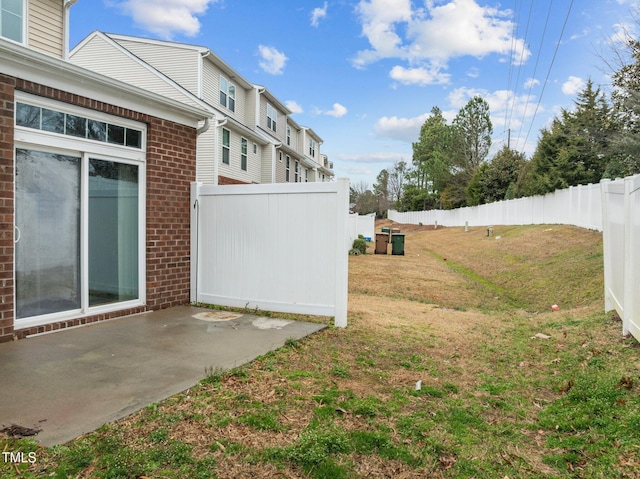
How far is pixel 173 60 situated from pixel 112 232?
14.3 metres

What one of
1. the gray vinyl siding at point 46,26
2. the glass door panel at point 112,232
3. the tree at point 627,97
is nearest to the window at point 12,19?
the gray vinyl siding at point 46,26

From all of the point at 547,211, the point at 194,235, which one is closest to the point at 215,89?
the point at 194,235

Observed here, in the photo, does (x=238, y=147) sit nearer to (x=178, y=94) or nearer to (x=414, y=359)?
(x=178, y=94)

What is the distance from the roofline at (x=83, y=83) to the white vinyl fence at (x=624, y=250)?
5.81 meters

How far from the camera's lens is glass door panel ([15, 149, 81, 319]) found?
15.4ft

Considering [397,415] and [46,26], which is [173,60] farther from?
[397,415]

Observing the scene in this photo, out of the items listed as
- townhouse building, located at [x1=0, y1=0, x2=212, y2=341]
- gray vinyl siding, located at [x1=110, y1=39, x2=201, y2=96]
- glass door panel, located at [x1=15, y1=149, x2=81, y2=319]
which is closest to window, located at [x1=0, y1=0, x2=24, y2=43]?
townhouse building, located at [x1=0, y1=0, x2=212, y2=341]

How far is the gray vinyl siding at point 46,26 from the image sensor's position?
8680 millimetres

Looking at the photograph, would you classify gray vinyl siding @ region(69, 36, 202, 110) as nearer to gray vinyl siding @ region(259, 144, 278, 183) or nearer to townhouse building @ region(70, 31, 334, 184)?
townhouse building @ region(70, 31, 334, 184)

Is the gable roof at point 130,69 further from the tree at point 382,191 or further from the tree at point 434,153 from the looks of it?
the tree at point 382,191

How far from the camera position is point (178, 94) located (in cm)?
1700

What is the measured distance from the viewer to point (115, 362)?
3.89 metres

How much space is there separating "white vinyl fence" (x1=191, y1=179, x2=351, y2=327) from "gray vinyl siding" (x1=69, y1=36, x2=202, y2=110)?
12.8m

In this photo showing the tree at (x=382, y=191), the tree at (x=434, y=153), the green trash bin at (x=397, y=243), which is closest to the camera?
the green trash bin at (x=397, y=243)
